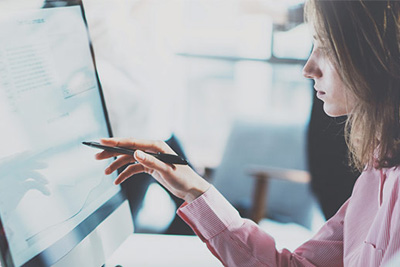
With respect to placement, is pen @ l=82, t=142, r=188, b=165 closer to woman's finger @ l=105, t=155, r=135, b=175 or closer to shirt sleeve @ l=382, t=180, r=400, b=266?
woman's finger @ l=105, t=155, r=135, b=175

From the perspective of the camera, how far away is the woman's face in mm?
753

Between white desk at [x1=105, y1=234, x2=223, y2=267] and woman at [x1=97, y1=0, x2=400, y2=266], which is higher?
woman at [x1=97, y1=0, x2=400, y2=266]

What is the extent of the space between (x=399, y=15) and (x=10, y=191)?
0.54 meters

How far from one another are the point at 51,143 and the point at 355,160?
55 cm

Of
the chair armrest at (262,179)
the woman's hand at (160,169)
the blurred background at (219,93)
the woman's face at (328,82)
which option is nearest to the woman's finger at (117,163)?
the woman's hand at (160,169)

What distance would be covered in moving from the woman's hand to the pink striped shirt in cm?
2

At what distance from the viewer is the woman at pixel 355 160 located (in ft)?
2.27

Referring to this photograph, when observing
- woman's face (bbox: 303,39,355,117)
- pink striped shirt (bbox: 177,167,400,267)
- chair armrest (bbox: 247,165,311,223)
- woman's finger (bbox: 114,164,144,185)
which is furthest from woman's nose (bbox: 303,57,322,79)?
chair armrest (bbox: 247,165,311,223)

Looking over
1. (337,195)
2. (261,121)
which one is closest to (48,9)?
(337,195)

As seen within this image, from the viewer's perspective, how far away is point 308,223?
2131 mm

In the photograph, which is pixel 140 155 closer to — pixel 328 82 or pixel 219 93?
pixel 328 82

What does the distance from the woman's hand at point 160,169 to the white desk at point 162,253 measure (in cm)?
17

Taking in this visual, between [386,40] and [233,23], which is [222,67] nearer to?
[233,23]

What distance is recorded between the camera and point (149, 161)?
0.70 meters
